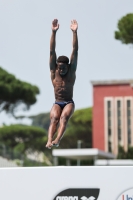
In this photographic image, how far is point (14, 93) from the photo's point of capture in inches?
2218

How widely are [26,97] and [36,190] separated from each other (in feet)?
175

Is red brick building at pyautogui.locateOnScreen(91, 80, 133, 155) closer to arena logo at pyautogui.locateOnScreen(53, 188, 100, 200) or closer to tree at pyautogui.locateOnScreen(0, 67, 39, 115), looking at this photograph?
tree at pyautogui.locateOnScreen(0, 67, 39, 115)

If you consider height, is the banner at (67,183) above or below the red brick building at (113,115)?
below

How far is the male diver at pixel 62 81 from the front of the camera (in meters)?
6.16

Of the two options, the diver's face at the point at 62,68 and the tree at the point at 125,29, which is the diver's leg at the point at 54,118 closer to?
the diver's face at the point at 62,68

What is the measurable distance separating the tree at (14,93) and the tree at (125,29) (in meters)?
22.5

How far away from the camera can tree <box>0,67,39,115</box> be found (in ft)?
180

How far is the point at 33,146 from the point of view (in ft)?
251

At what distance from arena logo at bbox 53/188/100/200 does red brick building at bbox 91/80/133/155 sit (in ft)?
189

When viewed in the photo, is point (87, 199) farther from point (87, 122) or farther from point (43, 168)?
point (87, 122)

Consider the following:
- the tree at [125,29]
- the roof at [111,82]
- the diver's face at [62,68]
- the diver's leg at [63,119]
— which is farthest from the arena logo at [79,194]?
the roof at [111,82]

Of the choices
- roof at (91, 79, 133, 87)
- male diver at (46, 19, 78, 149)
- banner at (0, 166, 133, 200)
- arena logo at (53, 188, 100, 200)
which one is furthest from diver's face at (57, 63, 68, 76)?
roof at (91, 79, 133, 87)

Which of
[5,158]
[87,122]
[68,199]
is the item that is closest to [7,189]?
[68,199]

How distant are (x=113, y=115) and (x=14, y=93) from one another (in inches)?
560
